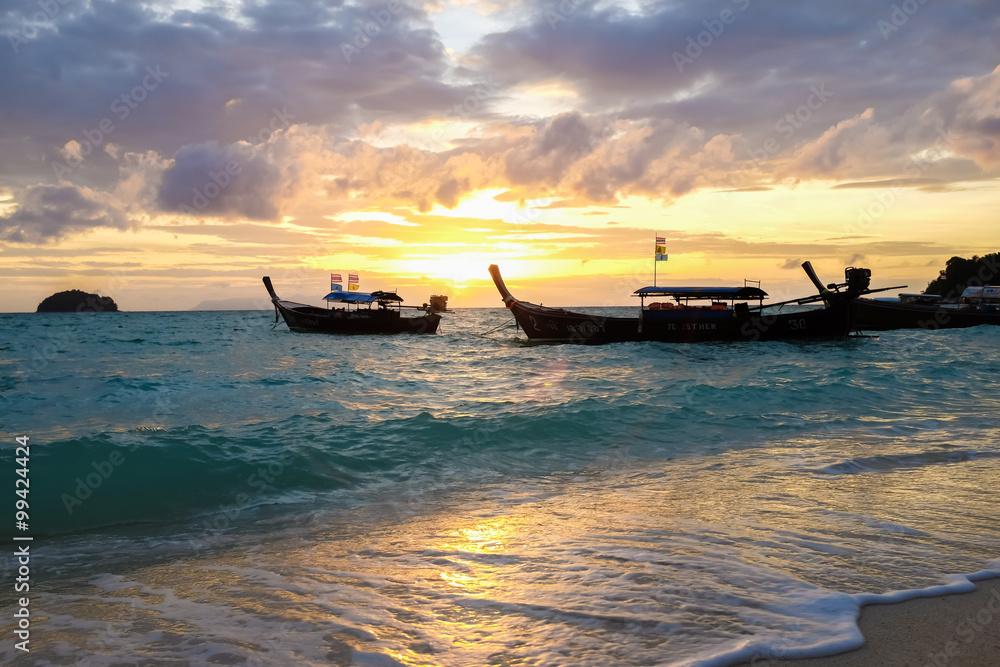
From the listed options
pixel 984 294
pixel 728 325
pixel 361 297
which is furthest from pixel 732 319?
pixel 984 294

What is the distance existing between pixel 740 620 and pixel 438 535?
3.59m

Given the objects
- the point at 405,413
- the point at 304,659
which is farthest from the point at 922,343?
the point at 304,659

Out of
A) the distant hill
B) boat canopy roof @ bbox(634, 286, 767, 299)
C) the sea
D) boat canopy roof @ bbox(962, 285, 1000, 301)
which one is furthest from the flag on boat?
the distant hill

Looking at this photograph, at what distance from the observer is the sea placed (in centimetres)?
426

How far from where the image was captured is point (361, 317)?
191 feet

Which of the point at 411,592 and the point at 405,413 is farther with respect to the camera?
the point at 405,413

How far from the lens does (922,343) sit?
41.5 m

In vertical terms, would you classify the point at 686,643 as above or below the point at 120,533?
above

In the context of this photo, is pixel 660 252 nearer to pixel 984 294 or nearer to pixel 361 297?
pixel 361 297

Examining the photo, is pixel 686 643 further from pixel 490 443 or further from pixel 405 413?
pixel 405 413

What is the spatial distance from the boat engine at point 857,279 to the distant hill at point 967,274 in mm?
78239

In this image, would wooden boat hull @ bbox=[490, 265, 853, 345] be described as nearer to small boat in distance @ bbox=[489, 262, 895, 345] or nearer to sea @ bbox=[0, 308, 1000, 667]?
small boat in distance @ bbox=[489, 262, 895, 345]

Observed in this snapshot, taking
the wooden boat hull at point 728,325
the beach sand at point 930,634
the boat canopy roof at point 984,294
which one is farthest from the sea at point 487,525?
the boat canopy roof at point 984,294

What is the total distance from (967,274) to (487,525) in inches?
5153
